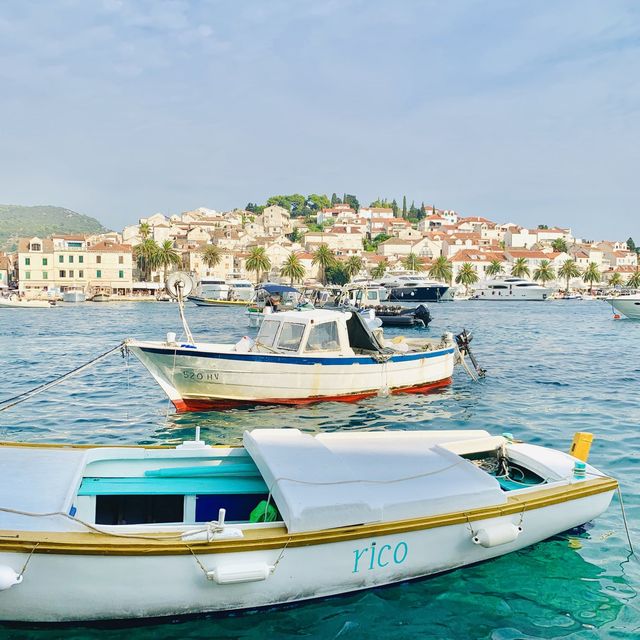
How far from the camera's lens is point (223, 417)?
53.5ft

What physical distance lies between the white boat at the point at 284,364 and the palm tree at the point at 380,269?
414 feet

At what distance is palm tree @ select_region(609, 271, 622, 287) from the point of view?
149 meters

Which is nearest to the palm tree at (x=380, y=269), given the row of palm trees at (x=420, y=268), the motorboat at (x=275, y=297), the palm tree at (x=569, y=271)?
the row of palm trees at (x=420, y=268)

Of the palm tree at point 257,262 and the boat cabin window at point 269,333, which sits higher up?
the palm tree at point 257,262

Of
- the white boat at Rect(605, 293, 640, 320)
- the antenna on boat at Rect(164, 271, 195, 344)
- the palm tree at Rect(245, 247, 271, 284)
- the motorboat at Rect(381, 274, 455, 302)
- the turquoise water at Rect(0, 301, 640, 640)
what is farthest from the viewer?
the palm tree at Rect(245, 247, 271, 284)

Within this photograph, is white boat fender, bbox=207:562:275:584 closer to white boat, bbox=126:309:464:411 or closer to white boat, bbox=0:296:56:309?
white boat, bbox=126:309:464:411

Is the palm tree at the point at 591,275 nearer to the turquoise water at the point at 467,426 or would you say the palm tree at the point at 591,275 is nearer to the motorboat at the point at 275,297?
the motorboat at the point at 275,297

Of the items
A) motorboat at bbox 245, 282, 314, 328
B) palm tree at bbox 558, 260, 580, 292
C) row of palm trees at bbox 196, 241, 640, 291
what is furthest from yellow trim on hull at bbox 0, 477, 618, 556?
palm tree at bbox 558, 260, 580, 292

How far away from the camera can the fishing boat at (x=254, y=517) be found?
5.96 meters

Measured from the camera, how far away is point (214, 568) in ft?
20.2

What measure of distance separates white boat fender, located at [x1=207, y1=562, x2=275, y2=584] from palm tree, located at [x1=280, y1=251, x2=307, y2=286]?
124157 millimetres

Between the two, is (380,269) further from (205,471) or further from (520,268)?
(205,471)

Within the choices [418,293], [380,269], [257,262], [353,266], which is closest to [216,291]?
[418,293]

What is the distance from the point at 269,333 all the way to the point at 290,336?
770mm
